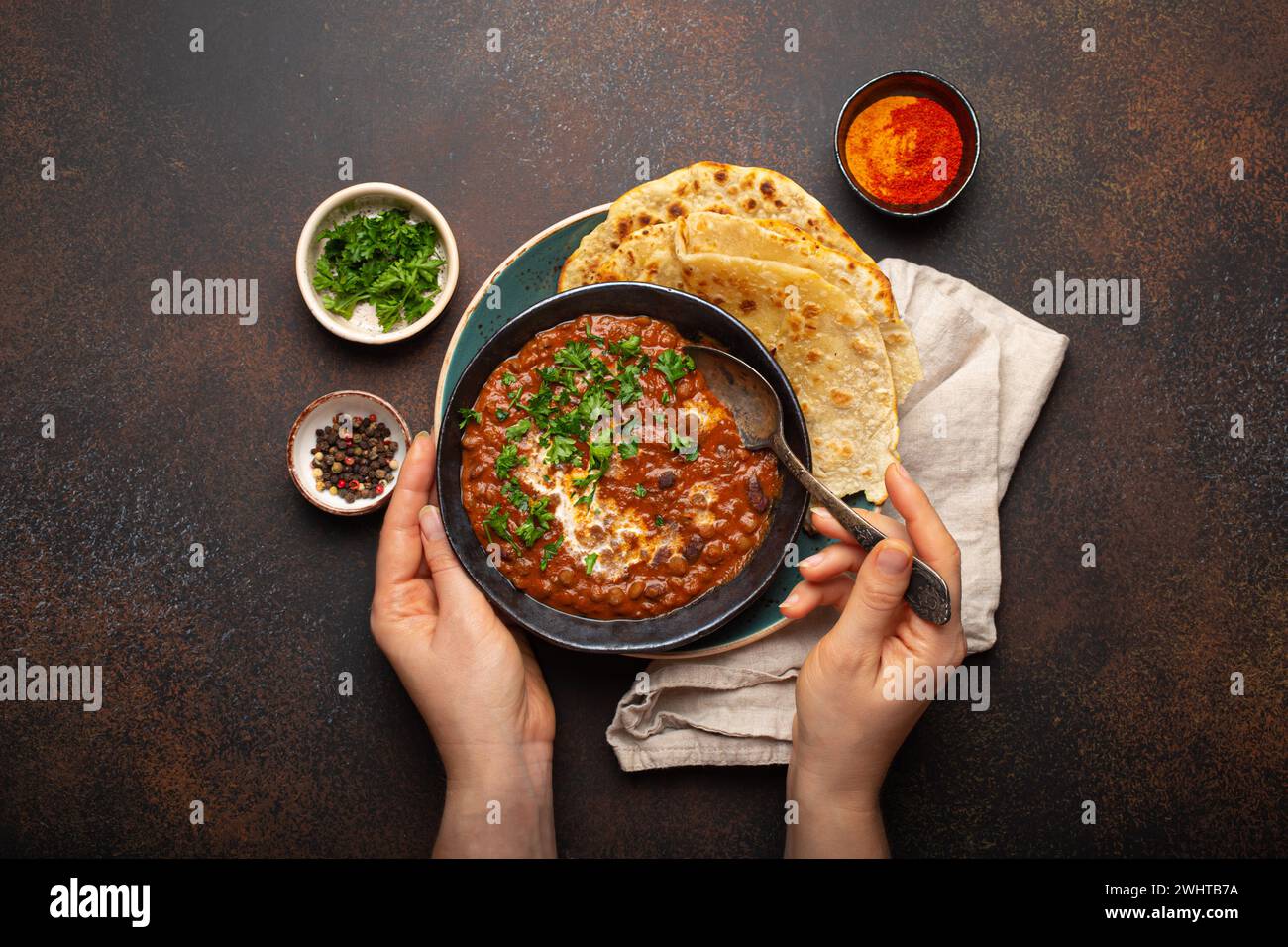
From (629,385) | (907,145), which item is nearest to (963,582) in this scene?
(629,385)

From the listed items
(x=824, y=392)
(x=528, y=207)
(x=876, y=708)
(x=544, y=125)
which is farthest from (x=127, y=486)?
(x=876, y=708)

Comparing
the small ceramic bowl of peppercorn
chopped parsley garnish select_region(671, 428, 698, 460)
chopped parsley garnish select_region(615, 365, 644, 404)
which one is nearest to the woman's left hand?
the small ceramic bowl of peppercorn

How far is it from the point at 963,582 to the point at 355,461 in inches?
98.8

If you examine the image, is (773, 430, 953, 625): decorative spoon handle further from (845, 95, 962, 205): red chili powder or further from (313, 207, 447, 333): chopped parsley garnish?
(313, 207, 447, 333): chopped parsley garnish

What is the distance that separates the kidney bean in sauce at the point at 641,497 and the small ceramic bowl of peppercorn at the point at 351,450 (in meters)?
0.48

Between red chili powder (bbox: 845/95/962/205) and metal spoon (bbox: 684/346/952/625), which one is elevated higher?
red chili powder (bbox: 845/95/962/205)

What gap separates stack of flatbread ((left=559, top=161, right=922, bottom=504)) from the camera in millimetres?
3219

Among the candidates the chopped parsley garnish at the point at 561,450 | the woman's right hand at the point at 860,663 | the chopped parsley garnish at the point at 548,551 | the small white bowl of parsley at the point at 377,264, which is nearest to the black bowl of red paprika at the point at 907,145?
the woman's right hand at the point at 860,663

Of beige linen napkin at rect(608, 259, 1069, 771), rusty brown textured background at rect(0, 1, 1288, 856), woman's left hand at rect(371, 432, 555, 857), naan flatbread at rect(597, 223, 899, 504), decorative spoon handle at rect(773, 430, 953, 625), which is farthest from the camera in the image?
rusty brown textured background at rect(0, 1, 1288, 856)

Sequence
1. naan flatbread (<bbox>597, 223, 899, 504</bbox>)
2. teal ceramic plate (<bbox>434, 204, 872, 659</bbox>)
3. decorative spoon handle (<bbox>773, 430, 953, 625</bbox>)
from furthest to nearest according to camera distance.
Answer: teal ceramic plate (<bbox>434, 204, 872, 659</bbox>), naan flatbread (<bbox>597, 223, 899, 504</bbox>), decorative spoon handle (<bbox>773, 430, 953, 625</bbox>)

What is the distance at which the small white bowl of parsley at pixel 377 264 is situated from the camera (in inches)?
141

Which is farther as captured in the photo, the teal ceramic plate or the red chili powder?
the red chili powder

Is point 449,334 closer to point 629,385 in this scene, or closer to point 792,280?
point 629,385

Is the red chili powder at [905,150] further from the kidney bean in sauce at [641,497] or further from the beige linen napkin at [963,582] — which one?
the kidney bean in sauce at [641,497]
